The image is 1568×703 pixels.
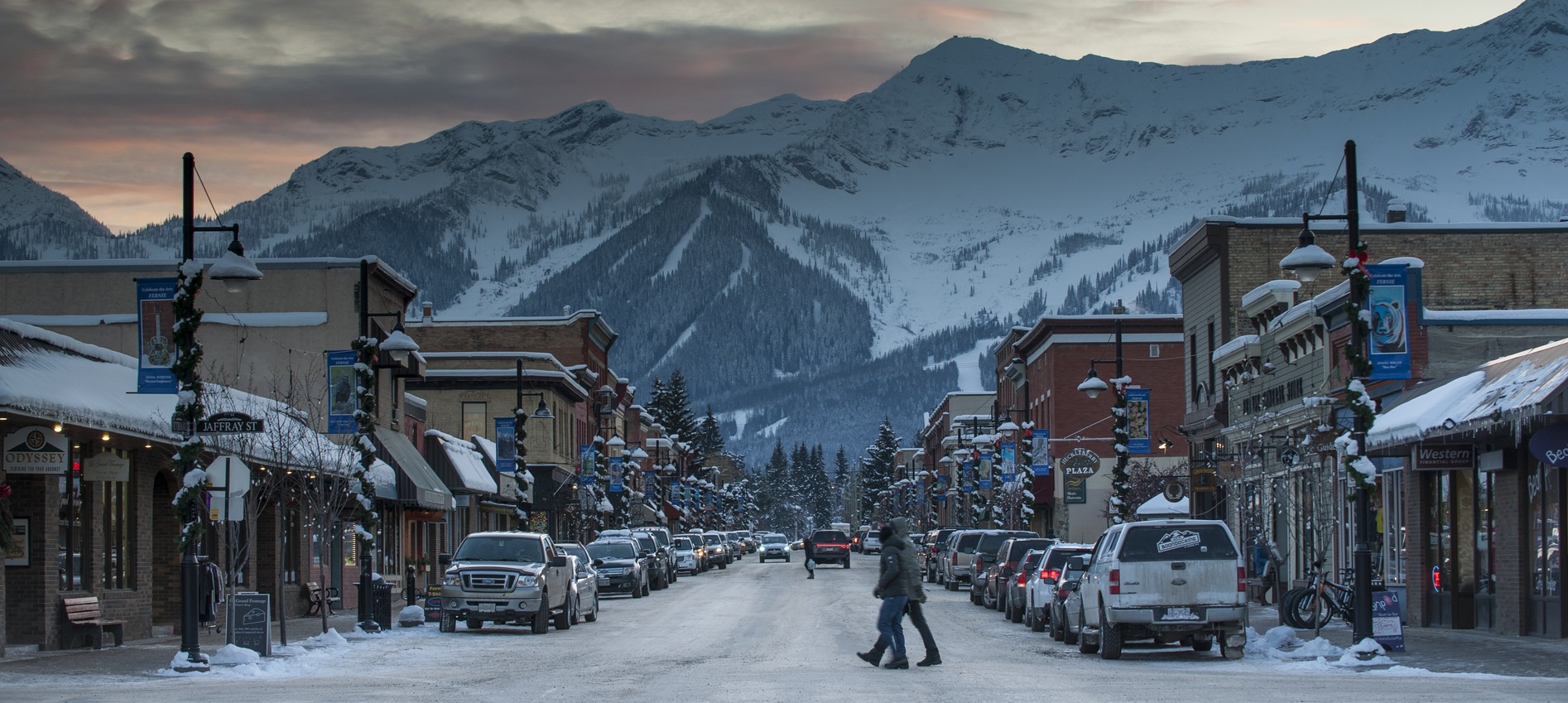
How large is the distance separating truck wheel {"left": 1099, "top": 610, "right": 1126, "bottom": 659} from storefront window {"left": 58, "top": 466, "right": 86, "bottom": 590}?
14.3m

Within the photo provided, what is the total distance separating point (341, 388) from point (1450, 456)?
73.9 ft

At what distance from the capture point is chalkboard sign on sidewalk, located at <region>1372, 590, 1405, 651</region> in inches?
854

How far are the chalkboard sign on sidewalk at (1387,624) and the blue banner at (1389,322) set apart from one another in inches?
215

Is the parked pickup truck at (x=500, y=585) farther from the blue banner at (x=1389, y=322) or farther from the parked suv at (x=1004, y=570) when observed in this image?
the blue banner at (x=1389, y=322)

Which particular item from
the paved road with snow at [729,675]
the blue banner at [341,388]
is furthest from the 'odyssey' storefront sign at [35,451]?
the blue banner at [341,388]

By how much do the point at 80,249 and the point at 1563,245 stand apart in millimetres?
154355

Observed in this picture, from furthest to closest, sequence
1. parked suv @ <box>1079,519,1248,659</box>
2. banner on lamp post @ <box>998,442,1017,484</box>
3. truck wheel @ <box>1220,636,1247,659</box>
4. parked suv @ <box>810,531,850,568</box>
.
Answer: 1. parked suv @ <box>810,531,850,568</box>
2. banner on lamp post @ <box>998,442,1017,484</box>
3. truck wheel @ <box>1220,636,1247,659</box>
4. parked suv @ <box>1079,519,1248,659</box>

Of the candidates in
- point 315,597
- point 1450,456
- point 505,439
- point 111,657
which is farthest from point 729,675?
point 505,439

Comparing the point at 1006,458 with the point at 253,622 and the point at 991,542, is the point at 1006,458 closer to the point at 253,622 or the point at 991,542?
the point at 991,542

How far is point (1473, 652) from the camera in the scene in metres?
23.2

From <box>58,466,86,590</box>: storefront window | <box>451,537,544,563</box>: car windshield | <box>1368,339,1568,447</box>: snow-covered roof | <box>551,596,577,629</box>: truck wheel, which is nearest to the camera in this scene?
<box>1368,339,1568,447</box>: snow-covered roof

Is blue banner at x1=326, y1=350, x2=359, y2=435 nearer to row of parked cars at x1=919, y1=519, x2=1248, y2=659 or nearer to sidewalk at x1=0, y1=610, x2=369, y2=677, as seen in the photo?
sidewalk at x1=0, y1=610, x2=369, y2=677

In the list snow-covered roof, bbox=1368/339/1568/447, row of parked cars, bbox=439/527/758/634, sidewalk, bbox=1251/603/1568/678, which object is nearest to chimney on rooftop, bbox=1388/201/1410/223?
snow-covered roof, bbox=1368/339/1568/447

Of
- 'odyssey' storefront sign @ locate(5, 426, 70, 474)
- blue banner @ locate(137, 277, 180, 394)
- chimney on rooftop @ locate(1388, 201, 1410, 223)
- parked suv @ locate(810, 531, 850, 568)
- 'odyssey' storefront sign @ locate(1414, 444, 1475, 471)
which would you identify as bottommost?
parked suv @ locate(810, 531, 850, 568)
